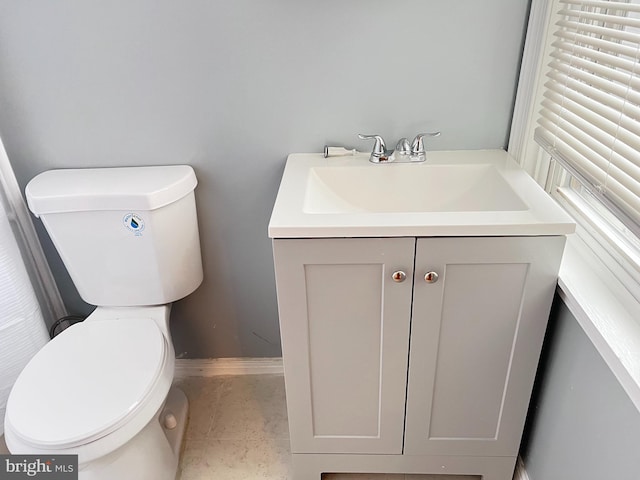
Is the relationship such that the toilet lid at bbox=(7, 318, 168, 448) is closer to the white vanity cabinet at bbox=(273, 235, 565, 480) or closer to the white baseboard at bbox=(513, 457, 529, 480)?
the white vanity cabinet at bbox=(273, 235, 565, 480)

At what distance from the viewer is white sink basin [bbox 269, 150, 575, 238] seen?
3.49 feet

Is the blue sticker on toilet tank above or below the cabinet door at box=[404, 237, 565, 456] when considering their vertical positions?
above

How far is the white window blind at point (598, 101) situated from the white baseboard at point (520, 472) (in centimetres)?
85

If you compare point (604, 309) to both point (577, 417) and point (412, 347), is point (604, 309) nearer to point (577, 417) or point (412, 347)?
point (577, 417)

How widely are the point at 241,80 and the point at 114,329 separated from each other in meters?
0.81

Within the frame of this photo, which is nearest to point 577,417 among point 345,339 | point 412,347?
point 412,347

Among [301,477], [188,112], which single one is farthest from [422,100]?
[301,477]

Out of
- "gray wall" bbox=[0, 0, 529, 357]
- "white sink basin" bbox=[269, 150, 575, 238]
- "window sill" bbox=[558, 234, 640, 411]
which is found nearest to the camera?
"window sill" bbox=[558, 234, 640, 411]

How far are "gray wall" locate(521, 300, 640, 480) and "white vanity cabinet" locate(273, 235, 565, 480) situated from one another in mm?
57

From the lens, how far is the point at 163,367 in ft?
4.34

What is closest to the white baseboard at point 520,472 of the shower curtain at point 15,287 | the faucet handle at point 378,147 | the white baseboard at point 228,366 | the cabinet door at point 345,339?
the cabinet door at point 345,339

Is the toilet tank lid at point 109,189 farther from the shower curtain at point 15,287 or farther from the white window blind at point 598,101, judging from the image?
the white window blind at point 598,101

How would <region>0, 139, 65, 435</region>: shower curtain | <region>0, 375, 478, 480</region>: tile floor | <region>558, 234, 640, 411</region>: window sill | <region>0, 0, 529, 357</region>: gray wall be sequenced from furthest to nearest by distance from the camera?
<region>0, 375, 478, 480</region>: tile floor
<region>0, 139, 65, 435</region>: shower curtain
<region>0, 0, 529, 357</region>: gray wall
<region>558, 234, 640, 411</region>: window sill

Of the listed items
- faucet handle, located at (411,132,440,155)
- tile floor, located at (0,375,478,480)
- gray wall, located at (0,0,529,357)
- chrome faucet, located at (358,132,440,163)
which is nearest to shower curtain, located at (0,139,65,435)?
gray wall, located at (0,0,529,357)
